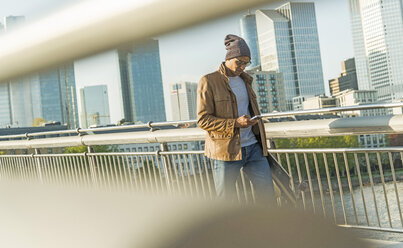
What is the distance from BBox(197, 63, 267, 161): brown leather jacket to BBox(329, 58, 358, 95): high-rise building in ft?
403

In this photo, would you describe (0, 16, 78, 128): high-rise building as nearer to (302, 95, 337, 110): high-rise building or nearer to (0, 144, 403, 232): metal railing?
(0, 144, 403, 232): metal railing

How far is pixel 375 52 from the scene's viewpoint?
12500cm

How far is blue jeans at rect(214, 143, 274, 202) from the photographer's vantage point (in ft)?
8.39

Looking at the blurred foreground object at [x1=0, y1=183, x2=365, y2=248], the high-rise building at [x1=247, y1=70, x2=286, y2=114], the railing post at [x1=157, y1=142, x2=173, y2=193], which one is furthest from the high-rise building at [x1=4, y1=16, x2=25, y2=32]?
the high-rise building at [x1=247, y1=70, x2=286, y2=114]

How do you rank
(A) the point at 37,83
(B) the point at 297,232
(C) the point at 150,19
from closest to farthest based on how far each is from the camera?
(C) the point at 150,19
(A) the point at 37,83
(B) the point at 297,232

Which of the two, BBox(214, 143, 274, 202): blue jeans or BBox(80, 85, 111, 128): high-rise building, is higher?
BBox(80, 85, 111, 128): high-rise building

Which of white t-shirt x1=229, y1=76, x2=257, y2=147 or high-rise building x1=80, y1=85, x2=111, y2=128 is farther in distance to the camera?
white t-shirt x1=229, y1=76, x2=257, y2=147

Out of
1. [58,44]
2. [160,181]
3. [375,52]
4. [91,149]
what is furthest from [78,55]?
[375,52]

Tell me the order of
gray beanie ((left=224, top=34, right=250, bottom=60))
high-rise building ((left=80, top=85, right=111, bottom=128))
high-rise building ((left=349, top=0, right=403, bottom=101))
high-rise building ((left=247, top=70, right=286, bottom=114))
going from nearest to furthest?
high-rise building ((left=80, top=85, right=111, bottom=128)), gray beanie ((left=224, top=34, right=250, bottom=60)), high-rise building ((left=247, top=70, right=286, bottom=114)), high-rise building ((left=349, top=0, right=403, bottom=101))

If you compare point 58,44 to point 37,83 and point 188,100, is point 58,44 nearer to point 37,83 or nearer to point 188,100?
point 37,83

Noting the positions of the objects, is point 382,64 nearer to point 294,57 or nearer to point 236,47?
point 294,57

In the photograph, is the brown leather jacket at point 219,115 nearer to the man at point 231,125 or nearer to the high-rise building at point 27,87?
the man at point 231,125

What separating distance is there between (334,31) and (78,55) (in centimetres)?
14107

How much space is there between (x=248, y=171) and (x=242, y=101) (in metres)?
0.40
